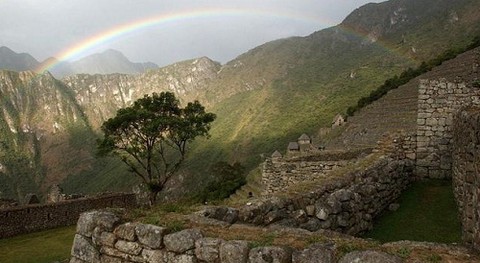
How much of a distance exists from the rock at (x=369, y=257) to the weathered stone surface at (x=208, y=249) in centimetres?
150

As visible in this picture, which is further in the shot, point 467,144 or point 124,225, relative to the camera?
point 467,144

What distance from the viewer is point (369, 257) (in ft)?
13.4

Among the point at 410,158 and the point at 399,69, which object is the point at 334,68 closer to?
the point at 399,69

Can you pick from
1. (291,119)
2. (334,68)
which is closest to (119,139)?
(291,119)

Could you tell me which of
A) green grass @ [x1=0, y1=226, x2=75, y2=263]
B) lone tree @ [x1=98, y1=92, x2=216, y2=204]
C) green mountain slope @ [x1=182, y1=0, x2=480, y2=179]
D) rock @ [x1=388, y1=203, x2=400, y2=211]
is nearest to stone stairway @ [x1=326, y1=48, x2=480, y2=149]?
lone tree @ [x1=98, y1=92, x2=216, y2=204]

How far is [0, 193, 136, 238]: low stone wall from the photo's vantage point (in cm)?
1825

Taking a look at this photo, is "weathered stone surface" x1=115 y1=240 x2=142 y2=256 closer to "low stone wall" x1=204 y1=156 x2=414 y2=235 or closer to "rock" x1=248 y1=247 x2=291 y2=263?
"low stone wall" x1=204 y1=156 x2=414 y2=235

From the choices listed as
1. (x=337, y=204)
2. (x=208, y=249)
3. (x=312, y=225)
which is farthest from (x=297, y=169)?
(x=208, y=249)

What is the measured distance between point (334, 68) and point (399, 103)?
13022 centimetres

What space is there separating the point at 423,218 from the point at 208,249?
6.06 meters

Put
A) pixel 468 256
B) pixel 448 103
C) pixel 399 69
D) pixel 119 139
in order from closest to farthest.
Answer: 1. pixel 468 256
2. pixel 448 103
3. pixel 119 139
4. pixel 399 69

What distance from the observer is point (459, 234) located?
26.0 ft

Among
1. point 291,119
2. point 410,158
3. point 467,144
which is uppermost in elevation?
point 467,144

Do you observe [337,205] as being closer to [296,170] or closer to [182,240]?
[182,240]
